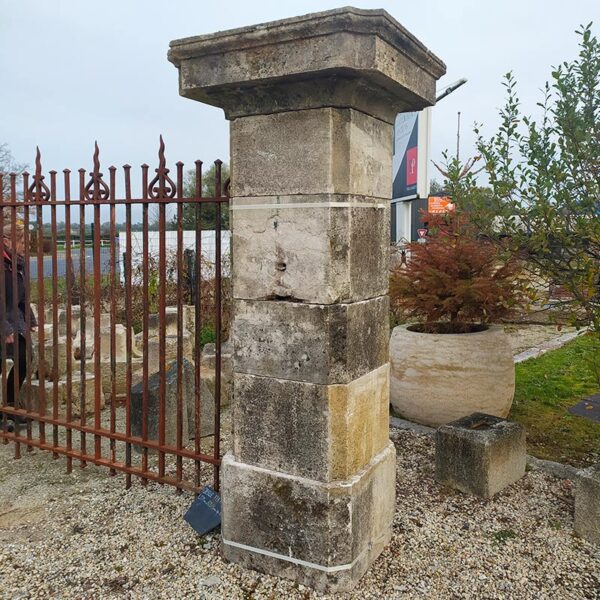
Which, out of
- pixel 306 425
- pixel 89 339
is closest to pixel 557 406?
pixel 306 425

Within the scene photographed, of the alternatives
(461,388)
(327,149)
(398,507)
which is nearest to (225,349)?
(461,388)

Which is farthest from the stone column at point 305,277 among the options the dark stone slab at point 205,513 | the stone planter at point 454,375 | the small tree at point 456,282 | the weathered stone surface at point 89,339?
the weathered stone surface at point 89,339

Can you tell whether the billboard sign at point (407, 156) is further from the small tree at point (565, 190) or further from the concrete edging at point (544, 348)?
the small tree at point (565, 190)

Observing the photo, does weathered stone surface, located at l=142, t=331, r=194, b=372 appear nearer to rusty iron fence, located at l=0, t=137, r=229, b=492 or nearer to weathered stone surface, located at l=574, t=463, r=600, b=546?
rusty iron fence, located at l=0, t=137, r=229, b=492

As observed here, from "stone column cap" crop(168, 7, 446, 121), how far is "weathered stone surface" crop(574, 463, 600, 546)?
6.77 feet

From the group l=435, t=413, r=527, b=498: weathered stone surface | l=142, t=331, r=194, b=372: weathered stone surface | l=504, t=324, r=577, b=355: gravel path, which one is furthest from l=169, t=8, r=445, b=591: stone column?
l=504, t=324, r=577, b=355: gravel path

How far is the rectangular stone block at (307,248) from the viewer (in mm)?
2383

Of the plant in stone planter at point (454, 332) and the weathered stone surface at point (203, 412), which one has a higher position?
the plant in stone planter at point (454, 332)

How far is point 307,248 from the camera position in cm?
242

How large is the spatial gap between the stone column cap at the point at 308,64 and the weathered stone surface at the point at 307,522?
64.9 inches

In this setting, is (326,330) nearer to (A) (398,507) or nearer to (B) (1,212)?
(A) (398,507)

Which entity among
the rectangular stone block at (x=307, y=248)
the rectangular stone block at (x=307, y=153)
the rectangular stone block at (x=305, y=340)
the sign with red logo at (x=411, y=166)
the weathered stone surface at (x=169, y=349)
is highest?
the sign with red logo at (x=411, y=166)

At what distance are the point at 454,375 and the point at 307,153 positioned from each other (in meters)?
2.68

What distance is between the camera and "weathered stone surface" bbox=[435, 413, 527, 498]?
336 cm
